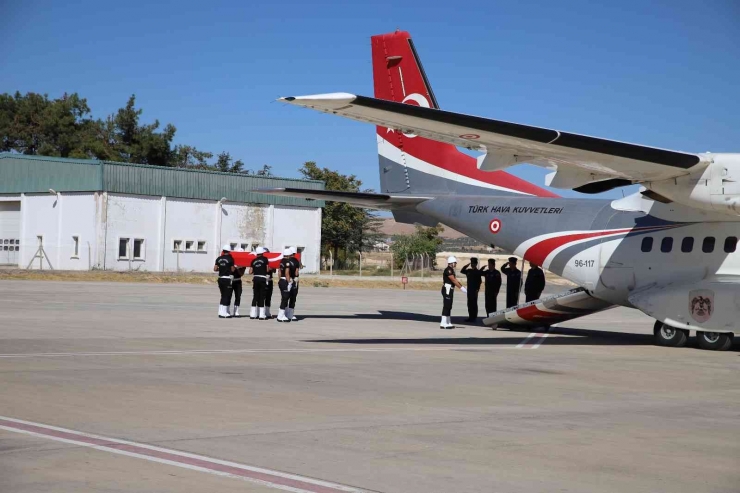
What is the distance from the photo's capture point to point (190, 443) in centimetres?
674

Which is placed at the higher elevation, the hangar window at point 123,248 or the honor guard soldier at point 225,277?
the hangar window at point 123,248

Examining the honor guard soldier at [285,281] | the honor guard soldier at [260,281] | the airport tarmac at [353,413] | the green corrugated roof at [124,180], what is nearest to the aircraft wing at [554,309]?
the airport tarmac at [353,413]

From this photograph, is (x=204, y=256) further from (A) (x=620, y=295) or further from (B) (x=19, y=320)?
(A) (x=620, y=295)

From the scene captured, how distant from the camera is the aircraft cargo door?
17.6 metres

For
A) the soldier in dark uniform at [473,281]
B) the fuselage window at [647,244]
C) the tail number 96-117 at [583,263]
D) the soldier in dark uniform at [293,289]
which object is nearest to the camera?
the fuselage window at [647,244]

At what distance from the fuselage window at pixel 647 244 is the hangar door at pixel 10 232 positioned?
45142 millimetres

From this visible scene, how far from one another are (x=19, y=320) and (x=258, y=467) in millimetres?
13691

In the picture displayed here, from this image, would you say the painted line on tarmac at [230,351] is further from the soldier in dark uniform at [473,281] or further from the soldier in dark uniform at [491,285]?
the soldier in dark uniform at [473,281]

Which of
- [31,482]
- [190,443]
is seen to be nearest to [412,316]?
[190,443]

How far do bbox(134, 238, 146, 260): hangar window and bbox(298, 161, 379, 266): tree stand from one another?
23.4 metres

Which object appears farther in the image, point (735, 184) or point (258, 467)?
point (735, 184)

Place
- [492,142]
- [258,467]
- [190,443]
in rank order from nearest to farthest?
[258,467]
[190,443]
[492,142]

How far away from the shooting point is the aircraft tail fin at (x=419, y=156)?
20797mm

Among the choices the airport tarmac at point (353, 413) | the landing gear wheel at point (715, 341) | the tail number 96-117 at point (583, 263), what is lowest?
the airport tarmac at point (353, 413)
